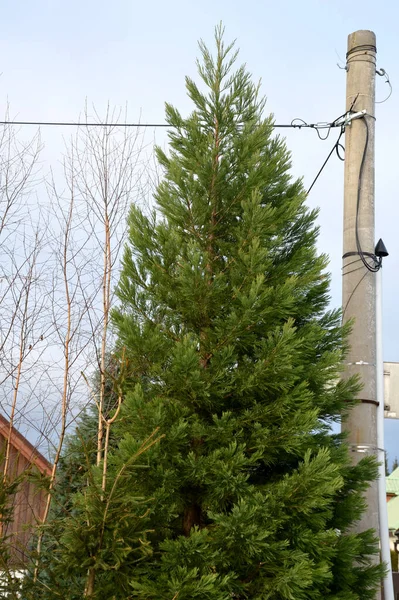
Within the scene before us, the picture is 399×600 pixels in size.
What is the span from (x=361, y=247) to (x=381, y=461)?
1707 millimetres

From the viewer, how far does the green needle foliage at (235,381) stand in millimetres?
4551

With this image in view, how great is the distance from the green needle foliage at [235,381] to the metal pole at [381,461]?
0.13m

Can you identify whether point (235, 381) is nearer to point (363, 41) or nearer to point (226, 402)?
point (226, 402)

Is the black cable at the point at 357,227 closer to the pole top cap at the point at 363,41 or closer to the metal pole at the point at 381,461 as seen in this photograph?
the metal pole at the point at 381,461

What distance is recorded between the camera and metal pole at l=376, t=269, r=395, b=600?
17.2ft

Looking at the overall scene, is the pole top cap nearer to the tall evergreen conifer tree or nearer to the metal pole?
the tall evergreen conifer tree

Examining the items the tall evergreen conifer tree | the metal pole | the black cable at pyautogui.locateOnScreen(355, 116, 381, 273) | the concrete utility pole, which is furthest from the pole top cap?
the metal pole

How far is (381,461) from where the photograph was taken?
5.33 meters

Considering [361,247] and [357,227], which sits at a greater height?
[357,227]

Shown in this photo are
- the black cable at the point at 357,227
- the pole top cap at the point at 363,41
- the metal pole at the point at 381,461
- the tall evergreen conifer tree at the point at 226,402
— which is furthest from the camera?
the pole top cap at the point at 363,41

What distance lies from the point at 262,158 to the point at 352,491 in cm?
280

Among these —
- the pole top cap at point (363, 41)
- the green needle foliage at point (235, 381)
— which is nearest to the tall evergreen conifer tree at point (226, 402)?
the green needle foliage at point (235, 381)

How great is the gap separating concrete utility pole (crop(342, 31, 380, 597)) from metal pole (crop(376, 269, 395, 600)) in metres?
0.06

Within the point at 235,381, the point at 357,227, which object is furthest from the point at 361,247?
the point at 235,381
